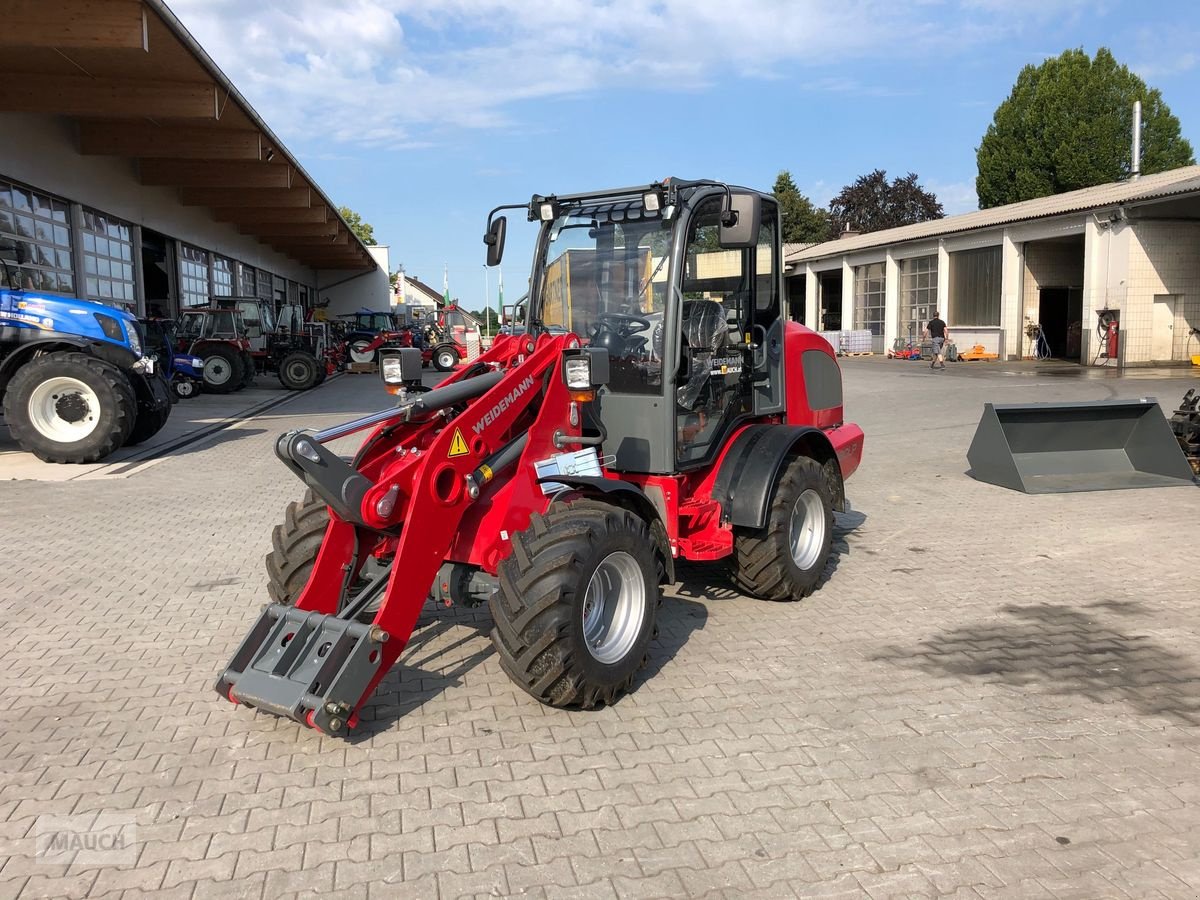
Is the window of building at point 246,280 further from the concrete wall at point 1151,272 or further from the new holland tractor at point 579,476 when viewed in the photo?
the new holland tractor at point 579,476

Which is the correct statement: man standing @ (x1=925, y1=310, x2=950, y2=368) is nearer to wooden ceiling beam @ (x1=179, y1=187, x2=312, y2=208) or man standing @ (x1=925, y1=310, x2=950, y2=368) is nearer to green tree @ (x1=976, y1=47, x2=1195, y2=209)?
wooden ceiling beam @ (x1=179, y1=187, x2=312, y2=208)

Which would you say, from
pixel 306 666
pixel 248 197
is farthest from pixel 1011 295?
pixel 306 666

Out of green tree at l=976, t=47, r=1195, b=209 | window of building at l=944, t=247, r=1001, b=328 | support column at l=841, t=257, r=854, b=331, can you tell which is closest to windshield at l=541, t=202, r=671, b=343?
window of building at l=944, t=247, r=1001, b=328

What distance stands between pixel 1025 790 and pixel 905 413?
1396 cm

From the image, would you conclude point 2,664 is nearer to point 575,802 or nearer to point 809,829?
point 575,802

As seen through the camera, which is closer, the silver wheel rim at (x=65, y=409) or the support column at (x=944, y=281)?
the silver wheel rim at (x=65, y=409)

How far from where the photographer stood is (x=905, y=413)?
1692 centimetres

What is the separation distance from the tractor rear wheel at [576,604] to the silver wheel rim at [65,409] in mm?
9074

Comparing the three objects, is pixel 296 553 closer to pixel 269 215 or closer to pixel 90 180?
pixel 90 180

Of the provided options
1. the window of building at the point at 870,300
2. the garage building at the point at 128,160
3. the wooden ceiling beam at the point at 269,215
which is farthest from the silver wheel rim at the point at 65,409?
the window of building at the point at 870,300

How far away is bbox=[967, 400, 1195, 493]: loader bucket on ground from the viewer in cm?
957

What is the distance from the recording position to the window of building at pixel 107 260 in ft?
63.3

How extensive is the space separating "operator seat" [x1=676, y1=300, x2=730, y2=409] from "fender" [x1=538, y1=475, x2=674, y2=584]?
2.60ft

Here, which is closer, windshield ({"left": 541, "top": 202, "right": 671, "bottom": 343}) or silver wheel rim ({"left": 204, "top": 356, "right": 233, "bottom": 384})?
windshield ({"left": 541, "top": 202, "right": 671, "bottom": 343})
